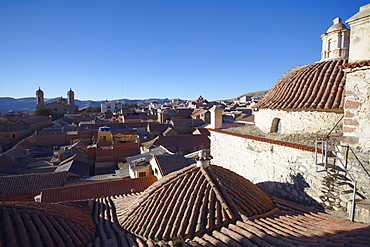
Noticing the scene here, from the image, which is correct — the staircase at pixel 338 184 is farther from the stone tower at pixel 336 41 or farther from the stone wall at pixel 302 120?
the stone tower at pixel 336 41

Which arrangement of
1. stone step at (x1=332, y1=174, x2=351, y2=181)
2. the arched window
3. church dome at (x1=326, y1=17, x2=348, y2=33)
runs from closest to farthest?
stone step at (x1=332, y1=174, x2=351, y2=181) < church dome at (x1=326, y1=17, x2=348, y2=33) < the arched window

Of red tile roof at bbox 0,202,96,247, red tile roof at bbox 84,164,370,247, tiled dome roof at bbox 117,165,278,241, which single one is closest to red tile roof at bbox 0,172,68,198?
red tile roof at bbox 84,164,370,247

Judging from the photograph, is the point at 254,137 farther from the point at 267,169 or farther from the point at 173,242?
the point at 173,242

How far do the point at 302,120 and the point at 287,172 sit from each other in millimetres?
1705

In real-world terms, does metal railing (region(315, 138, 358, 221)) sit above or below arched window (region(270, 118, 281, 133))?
below

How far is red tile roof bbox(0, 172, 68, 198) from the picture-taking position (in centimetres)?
1278

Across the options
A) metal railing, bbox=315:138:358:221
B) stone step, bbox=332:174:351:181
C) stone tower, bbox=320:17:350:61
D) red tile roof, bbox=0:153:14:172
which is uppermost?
stone tower, bbox=320:17:350:61

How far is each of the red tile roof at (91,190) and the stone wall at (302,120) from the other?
7.08 metres

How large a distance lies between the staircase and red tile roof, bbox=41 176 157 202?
8.19 m

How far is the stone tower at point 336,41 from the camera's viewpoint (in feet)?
25.0

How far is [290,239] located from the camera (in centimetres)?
346

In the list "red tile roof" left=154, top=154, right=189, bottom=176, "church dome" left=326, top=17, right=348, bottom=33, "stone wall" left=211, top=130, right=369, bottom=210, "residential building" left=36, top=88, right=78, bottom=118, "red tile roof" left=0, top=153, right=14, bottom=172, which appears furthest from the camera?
"residential building" left=36, top=88, right=78, bottom=118

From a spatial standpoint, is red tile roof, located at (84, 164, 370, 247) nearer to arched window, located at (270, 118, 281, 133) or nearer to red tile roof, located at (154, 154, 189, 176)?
arched window, located at (270, 118, 281, 133)

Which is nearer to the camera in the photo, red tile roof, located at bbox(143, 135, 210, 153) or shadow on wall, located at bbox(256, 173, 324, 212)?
shadow on wall, located at bbox(256, 173, 324, 212)
